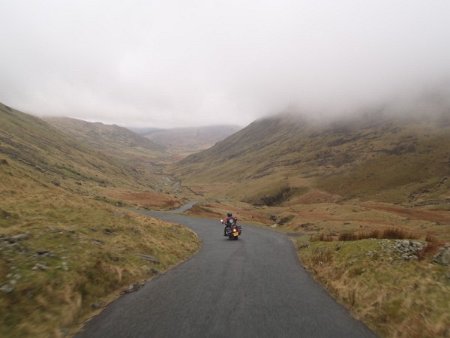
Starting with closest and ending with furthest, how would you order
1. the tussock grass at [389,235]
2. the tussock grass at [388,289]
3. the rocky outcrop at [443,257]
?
the tussock grass at [388,289] < the rocky outcrop at [443,257] < the tussock grass at [389,235]

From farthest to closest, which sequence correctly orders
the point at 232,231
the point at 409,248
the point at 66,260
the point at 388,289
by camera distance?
the point at 232,231
the point at 409,248
the point at 66,260
the point at 388,289

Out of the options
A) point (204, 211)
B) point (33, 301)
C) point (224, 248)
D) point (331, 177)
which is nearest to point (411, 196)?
point (331, 177)

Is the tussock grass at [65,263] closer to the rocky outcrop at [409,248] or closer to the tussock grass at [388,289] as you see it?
the tussock grass at [388,289]

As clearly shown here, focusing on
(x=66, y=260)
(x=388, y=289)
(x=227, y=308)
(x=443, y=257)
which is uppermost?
(x=66, y=260)

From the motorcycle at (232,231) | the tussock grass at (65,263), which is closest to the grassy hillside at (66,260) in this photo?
the tussock grass at (65,263)

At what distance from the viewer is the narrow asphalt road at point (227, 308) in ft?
38.5

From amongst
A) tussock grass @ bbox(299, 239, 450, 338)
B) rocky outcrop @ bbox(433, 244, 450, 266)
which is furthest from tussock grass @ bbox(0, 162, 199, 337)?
rocky outcrop @ bbox(433, 244, 450, 266)

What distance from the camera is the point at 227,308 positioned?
14.0 meters

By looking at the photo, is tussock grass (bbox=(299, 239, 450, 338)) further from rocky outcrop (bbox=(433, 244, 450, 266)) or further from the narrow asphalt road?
the narrow asphalt road

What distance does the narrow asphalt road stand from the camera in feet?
38.5

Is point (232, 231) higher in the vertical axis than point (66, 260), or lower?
higher

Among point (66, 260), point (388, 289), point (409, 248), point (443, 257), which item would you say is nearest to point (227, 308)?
point (388, 289)

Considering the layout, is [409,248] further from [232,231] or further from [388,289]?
[232,231]

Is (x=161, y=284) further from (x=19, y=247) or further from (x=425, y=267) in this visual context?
(x=425, y=267)
